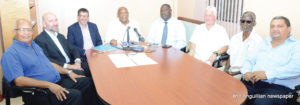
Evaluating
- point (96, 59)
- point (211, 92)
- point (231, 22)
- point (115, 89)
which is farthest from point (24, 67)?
point (231, 22)

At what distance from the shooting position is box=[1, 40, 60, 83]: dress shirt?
1.89m

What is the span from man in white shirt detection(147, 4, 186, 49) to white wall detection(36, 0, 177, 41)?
1.61 metres

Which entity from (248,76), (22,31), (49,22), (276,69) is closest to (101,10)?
(49,22)

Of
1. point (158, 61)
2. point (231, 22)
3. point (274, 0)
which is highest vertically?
point (274, 0)

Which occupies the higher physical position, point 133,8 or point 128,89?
point 133,8

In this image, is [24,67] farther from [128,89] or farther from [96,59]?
[128,89]

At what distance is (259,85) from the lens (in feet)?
7.14

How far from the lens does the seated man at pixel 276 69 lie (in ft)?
6.56

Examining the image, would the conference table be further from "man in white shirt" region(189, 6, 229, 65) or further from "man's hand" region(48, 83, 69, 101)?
"man in white shirt" region(189, 6, 229, 65)

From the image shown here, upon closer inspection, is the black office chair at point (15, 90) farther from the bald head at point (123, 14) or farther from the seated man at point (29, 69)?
the bald head at point (123, 14)

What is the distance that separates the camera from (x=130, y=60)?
2414 mm

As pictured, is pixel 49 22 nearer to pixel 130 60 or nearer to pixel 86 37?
pixel 86 37

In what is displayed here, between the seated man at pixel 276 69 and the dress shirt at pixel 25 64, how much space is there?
70.1 inches

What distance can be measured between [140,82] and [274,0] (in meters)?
1.87
